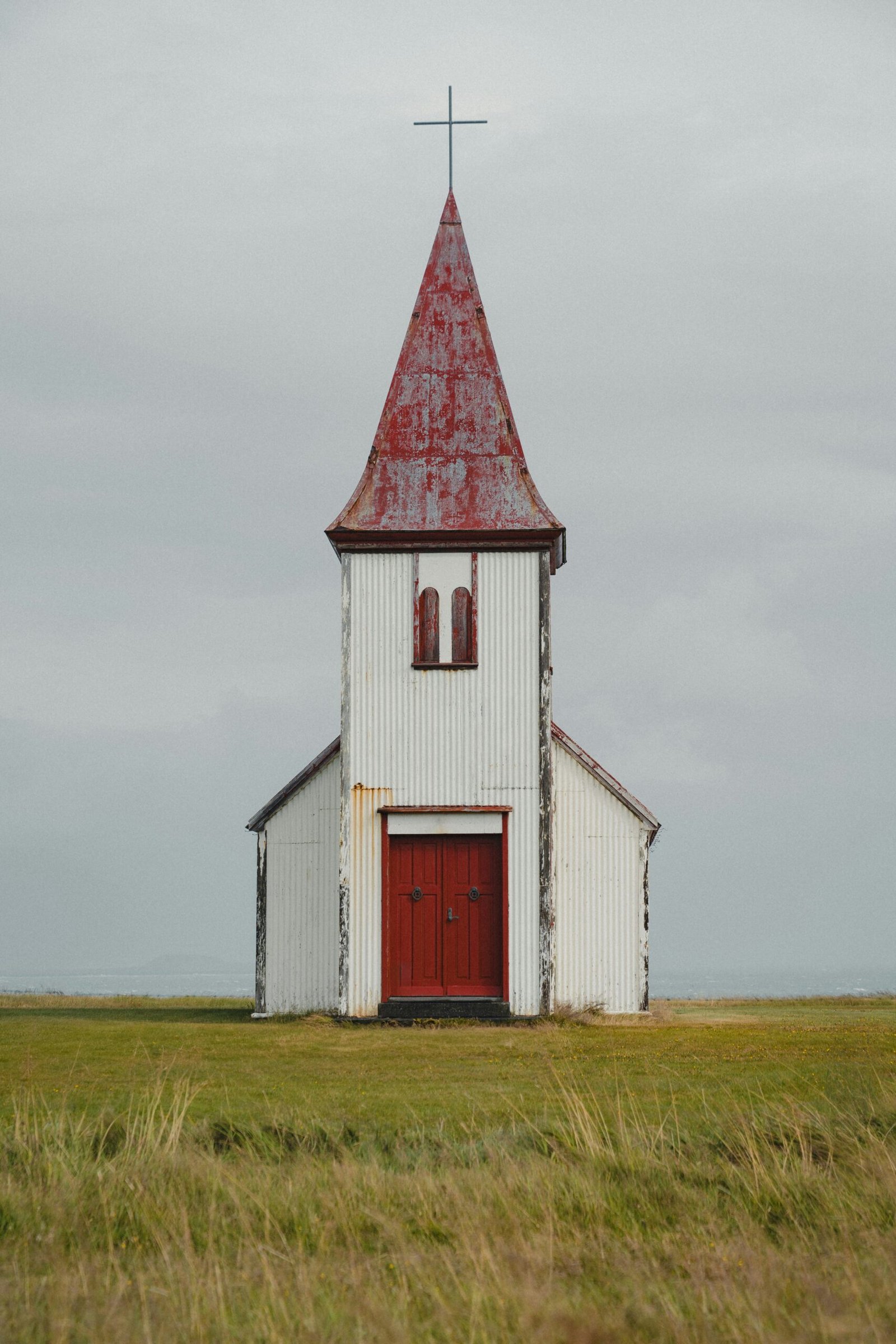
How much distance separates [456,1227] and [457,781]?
15.6 meters

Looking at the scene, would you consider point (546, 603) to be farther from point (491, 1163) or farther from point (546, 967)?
point (491, 1163)

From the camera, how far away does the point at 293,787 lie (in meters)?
26.3

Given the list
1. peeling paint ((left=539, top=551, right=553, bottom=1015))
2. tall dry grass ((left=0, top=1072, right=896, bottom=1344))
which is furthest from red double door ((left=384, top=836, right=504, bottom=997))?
tall dry grass ((left=0, top=1072, right=896, bottom=1344))

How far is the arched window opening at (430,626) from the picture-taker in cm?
2420

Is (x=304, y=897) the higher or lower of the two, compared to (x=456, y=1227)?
higher

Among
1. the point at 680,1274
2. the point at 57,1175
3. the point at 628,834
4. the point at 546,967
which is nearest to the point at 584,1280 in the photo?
the point at 680,1274

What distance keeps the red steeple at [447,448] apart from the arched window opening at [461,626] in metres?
0.88

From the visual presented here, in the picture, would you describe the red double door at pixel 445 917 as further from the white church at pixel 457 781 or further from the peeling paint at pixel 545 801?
the peeling paint at pixel 545 801

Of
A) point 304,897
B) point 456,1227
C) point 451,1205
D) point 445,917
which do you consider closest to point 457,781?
point 445,917

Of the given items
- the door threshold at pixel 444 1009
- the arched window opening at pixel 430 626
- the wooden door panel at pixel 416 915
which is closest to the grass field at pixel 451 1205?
the door threshold at pixel 444 1009

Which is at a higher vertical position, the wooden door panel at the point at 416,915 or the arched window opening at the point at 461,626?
the arched window opening at the point at 461,626

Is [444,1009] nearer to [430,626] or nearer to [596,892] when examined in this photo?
[596,892]

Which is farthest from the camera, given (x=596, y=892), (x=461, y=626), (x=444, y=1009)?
(x=596, y=892)

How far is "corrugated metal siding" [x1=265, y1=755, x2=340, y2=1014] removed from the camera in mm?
25234
